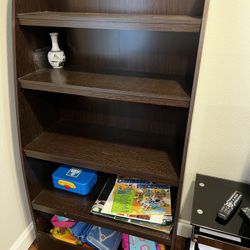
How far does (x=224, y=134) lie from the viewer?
1.23 metres

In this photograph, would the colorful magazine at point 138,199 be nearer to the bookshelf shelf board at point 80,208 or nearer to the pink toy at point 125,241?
the bookshelf shelf board at point 80,208

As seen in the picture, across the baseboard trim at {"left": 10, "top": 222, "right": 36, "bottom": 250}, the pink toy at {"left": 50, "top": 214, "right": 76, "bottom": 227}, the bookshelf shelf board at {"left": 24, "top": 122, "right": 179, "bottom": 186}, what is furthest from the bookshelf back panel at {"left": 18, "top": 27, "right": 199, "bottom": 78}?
the baseboard trim at {"left": 10, "top": 222, "right": 36, "bottom": 250}

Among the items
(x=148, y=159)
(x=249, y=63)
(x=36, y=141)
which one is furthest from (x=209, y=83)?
(x=36, y=141)

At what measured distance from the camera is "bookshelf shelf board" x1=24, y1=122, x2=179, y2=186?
1078mm

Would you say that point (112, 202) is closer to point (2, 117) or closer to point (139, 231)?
point (139, 231)


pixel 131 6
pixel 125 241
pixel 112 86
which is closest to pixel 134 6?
pixel 131 6

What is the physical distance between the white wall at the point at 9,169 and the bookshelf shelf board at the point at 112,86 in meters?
0.14

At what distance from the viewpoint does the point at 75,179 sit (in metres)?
1.32

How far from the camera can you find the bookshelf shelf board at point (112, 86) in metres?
0.93

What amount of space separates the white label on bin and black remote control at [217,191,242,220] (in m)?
0.72

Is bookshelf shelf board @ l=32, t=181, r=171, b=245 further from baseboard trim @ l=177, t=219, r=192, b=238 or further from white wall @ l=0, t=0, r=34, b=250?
baseboard trim @ l=177, t=219, r=192, b=238

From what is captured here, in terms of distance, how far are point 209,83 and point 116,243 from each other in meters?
0.97

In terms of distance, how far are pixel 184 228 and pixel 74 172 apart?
2.52ft

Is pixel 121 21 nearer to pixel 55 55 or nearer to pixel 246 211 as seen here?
pixel 55 55
